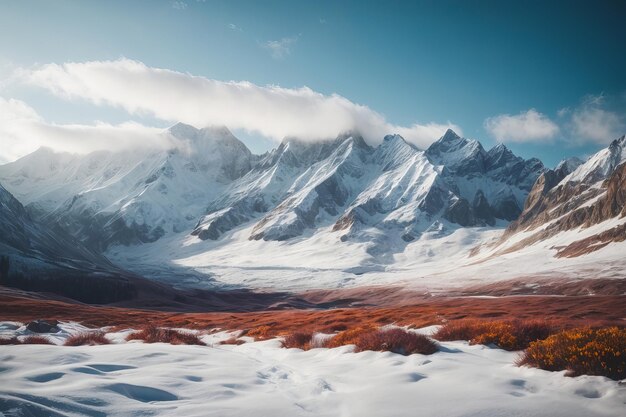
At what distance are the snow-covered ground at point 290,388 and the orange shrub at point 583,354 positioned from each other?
1.25ft

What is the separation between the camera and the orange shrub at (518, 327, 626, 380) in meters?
6.81

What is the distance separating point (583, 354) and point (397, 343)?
14.5ft

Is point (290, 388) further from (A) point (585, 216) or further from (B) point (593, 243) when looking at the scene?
(A) point (585, 216)

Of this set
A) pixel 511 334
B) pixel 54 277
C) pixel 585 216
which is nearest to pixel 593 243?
pixel 585 216

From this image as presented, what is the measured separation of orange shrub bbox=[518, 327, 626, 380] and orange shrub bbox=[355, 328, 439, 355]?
236 centimetres

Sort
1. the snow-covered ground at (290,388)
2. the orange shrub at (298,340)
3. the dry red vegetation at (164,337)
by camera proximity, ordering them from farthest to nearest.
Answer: the dry red vegetation at (164,337) → the orange shrub at (298,340) → the snow-covered ground at (290,388)

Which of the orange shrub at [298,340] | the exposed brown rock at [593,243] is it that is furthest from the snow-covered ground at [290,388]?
the exposed brown rock at [593,243]

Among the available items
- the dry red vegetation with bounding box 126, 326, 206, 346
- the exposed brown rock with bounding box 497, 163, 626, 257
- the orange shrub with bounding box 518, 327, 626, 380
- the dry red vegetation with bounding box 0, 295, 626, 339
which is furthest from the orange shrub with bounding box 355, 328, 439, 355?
the exposed brown rock with bounding box 497, 163, 626, 257

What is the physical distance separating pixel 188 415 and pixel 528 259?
499 feet

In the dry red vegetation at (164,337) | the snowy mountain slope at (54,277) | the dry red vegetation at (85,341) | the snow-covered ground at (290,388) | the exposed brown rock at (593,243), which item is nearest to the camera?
the snow-covered ground at (290,388)

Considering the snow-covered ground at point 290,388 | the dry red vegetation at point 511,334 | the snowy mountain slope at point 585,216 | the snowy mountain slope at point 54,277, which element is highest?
Result: the snowy mountain slope at point 585,216

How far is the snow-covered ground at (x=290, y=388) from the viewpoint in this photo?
5.34 m

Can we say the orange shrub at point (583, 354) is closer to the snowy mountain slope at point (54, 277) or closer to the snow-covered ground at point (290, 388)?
the snow-covered ground at point (290, 388)

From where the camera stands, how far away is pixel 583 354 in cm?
719
